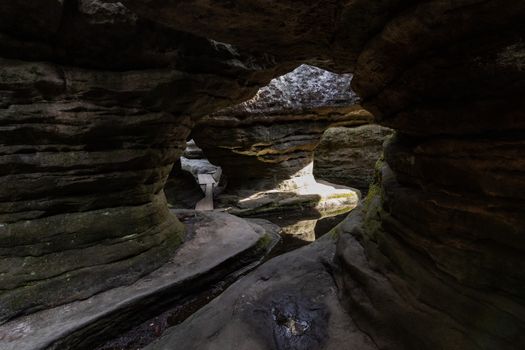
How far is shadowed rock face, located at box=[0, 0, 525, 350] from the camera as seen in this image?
Answer: 2256mm

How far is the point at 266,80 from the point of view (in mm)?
7121

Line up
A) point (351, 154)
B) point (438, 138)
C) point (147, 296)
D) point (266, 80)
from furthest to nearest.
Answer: point (351, 154) < point (266, 80) < point (147, 296) < point (438, 138)

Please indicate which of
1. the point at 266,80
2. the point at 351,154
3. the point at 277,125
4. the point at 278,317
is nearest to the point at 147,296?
the point at 278,317

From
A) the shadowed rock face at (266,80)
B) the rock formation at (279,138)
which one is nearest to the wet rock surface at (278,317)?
the shadowed rock face at (266,80)

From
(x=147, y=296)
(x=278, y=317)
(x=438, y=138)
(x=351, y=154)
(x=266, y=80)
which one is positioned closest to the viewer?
(x=438, y=138)

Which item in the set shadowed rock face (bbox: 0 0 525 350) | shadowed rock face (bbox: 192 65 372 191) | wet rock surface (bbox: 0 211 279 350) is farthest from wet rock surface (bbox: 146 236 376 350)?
shadowed rock face (bbox: 192 65 372 191)

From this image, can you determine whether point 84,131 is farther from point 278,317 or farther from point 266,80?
point 278,317

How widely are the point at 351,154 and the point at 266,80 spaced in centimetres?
1070

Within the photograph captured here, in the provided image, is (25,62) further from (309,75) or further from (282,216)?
(309,75)

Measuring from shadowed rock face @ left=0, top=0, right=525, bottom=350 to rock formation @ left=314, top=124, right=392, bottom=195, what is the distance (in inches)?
412

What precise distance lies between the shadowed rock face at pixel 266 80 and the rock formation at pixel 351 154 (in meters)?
10.5

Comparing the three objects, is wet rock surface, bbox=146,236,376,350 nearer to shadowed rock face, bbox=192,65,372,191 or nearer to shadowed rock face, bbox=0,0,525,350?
shadowed rock face, bbox=0,0,525,350

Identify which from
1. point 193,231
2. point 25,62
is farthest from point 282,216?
point 25,62

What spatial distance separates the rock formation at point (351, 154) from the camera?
15.8 meters
